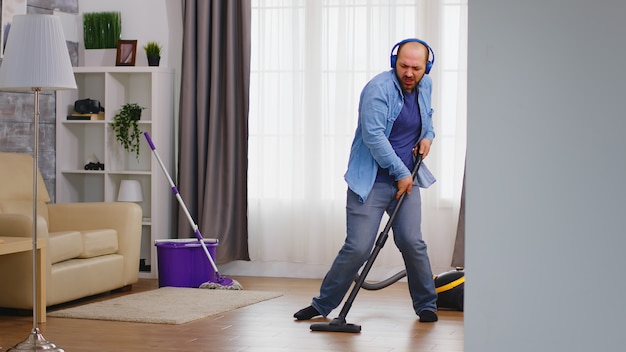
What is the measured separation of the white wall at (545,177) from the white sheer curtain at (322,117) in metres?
4.64

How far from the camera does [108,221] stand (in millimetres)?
5586

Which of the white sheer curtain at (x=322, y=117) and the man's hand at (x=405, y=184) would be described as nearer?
the man's hand at (x=405, y=184)

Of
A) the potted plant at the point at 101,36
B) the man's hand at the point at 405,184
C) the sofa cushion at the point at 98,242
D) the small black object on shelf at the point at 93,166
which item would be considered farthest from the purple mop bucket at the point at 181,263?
the man's hand at the point at 405,184

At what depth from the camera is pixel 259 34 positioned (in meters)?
6.40

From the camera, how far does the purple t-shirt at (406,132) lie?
4422 mm

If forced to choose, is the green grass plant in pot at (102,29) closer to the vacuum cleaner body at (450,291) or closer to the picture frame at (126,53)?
the picture frame at (126,53)

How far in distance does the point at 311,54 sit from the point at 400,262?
1.50 meters

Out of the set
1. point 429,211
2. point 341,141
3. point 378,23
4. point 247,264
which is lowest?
point 247,264

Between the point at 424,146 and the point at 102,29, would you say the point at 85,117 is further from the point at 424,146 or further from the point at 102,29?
the point at 424,146

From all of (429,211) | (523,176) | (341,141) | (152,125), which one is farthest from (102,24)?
(523,176)

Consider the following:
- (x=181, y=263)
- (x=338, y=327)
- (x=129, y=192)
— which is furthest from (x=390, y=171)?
(x=129, y=192)

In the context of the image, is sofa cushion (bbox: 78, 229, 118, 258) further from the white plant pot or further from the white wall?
the white wall

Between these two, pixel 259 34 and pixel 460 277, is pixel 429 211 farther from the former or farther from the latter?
pixel 259 34

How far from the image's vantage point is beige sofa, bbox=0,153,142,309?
4672 millimetres
